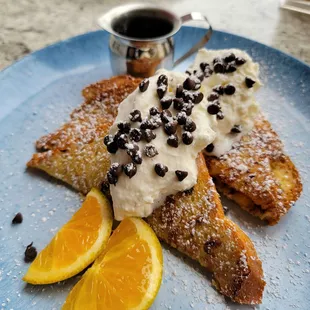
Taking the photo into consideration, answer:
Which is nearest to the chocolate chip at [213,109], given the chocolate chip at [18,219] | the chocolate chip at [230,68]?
the chocolate chip at [230,68]

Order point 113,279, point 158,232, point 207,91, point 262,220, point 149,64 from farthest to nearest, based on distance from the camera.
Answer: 1. point 149,64
2. point 207,91
3. point 262,220
4. point 158,232
5. point 113,279

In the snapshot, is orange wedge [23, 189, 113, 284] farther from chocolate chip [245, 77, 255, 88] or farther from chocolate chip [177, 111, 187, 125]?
chocolate chip [245, 77, 255, 88]

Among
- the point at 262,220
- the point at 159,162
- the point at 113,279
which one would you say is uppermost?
the point at 159,162

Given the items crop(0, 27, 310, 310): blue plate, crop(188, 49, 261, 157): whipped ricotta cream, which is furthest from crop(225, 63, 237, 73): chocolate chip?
crop(0, 27, 310, 310): blue plate

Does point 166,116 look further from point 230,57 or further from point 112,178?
point 230,57

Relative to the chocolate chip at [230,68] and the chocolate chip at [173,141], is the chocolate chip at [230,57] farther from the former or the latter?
the chocolate chip at [173,141]

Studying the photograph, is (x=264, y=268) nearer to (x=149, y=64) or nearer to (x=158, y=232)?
(x=158, y=232)

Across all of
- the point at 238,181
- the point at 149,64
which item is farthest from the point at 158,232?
the point at 149,64
